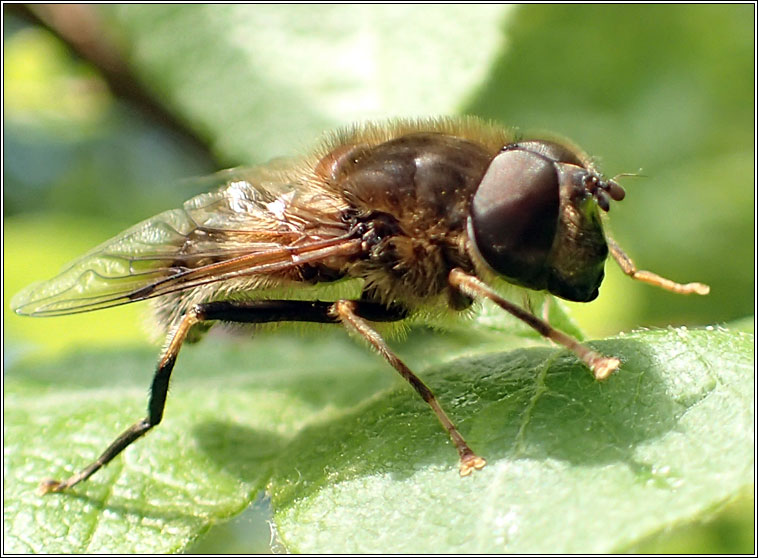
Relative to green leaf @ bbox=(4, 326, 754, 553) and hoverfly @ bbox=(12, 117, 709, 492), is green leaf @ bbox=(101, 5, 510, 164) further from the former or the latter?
green leaf @ bbox=(4, 326, 754, 553)

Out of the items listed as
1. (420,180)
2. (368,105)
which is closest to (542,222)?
(420,180)

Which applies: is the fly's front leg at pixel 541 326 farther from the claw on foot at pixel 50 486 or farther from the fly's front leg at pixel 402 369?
the claw on foot at pixel 50 486

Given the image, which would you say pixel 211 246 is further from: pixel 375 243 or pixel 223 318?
pixel 375 243

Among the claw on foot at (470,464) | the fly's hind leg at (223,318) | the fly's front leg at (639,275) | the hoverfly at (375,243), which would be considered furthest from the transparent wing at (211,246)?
the fly's front leg at (639,275)

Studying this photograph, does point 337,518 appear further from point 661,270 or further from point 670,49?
point 670,49

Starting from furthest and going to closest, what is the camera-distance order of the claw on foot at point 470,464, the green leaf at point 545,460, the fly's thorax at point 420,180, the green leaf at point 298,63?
the green leaf at point 298,63, the fly's thorax at point 420,180, the claw on foot at point 470,464, the green leaf at point 545,460

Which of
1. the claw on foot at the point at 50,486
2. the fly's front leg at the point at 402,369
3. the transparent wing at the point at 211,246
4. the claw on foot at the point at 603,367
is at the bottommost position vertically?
the claw on foot at the point at 50,486

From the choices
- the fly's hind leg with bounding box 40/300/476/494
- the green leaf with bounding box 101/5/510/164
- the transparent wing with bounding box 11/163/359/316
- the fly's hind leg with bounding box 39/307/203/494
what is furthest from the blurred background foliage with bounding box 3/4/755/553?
the fly's hind leg with bounding box 39/307/203/494
